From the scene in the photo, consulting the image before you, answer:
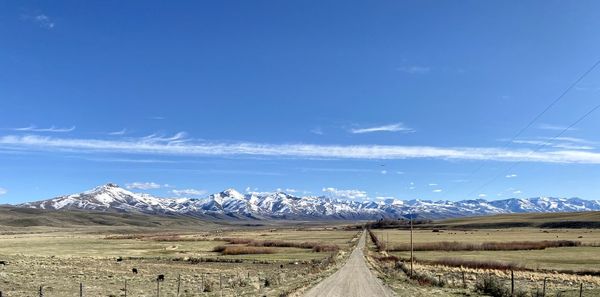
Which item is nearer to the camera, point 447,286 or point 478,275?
point 447,286

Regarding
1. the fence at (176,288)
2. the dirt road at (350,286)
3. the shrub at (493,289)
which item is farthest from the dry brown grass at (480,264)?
the fence at (176,288)

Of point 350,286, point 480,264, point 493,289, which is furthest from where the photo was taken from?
point 480,264

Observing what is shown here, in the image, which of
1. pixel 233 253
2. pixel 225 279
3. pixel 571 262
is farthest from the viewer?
pixel 233 253

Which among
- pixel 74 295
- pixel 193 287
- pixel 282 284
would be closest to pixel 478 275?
pixel 282 284

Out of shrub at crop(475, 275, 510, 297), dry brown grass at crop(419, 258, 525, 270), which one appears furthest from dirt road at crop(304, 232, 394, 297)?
dry brown grass at crop(419, 258, 525, 270)

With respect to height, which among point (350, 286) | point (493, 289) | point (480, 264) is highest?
point (493, 289)

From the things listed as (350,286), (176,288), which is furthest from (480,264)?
(176,288)

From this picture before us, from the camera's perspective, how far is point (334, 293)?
36875 mm

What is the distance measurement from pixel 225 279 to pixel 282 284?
330 inches

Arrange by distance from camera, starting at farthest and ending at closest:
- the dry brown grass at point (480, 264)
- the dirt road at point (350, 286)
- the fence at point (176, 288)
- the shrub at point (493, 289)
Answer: the dry brown grass at point (480, 264) < the dirt road at point (350, 286) < the fence at point (176, 288) < the shrub at point (493, 289)

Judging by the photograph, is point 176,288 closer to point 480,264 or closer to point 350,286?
point 350,286

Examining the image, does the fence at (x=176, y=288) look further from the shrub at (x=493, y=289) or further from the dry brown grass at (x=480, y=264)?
the dry brown grass at (x=480, y=264)

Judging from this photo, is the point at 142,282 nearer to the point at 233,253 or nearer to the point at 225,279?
the point at 225,279

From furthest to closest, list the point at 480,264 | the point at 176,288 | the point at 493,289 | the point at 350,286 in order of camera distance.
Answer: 1. the point at 480,264
2. the point at 350,286
3. the point at 176,288
4. the point at 493,289
